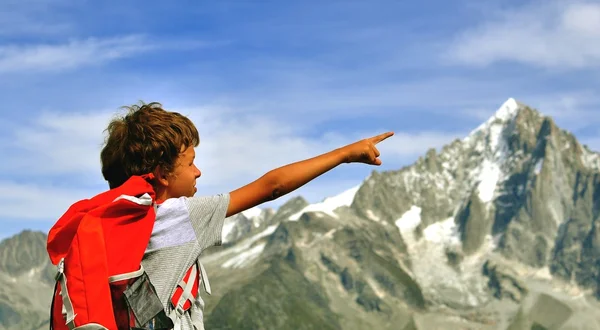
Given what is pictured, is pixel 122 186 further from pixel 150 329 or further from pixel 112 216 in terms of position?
pixel 150 329

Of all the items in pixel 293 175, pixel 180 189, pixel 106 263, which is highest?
pixel 180 189

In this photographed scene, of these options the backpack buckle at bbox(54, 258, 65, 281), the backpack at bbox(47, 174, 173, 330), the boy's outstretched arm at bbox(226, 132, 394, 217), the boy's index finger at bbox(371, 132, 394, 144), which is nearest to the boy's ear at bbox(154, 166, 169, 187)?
the backpack at bbox(47, 174, 173, 330)

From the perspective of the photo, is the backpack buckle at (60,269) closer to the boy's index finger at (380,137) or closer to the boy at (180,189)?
the boy at (180,189)

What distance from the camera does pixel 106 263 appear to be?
25.7 feet

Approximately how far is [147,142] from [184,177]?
486mm

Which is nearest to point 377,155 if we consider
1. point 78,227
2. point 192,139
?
point 192,139

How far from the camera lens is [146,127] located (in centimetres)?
867

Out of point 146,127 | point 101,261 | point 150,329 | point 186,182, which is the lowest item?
point 150,329

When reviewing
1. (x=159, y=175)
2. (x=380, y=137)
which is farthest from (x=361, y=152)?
(x=159, y=175)

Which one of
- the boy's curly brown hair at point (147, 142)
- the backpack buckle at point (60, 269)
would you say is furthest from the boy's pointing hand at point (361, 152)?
the backpack buckle at point (60, 269)

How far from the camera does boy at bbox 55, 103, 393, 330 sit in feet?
27.7

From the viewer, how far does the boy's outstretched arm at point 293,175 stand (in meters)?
8.59

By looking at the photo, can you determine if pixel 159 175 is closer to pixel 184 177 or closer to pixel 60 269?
pixel 184 177

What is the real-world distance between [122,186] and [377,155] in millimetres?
2359
